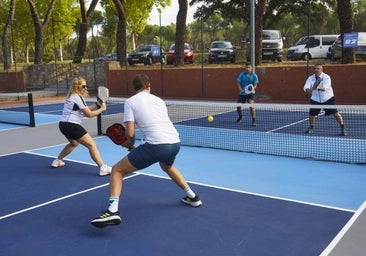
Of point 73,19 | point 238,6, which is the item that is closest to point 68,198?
point 238,6

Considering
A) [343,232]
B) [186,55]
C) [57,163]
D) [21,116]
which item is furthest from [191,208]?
[186,55]

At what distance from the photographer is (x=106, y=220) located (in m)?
4.45

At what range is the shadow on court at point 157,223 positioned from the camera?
13.8 ft

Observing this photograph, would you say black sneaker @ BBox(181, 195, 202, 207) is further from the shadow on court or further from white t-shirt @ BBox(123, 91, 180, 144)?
white t-shirt @ BBox(123, 91, 180, 144)

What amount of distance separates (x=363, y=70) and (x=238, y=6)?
25.1m

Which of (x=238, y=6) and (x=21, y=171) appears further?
(x=238, y=6)

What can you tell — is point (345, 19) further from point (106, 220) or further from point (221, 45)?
point (106, 220)

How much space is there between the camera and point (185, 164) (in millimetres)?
7652

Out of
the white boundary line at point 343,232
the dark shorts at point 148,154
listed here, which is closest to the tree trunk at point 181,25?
the white boundary line at point 343,232

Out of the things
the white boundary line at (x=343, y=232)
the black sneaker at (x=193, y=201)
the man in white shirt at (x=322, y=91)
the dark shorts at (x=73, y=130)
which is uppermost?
the man in white shirt at (x=322, y=91)

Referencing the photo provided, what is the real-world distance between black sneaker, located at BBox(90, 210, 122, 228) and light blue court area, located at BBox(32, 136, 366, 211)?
6.84 ft

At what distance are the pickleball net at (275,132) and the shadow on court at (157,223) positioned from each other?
112 inches

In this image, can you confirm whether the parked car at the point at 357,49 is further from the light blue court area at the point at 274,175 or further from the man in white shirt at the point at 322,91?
the light blue court area at the point at 274,175

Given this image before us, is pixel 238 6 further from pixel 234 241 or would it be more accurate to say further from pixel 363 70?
pixel 234 241
